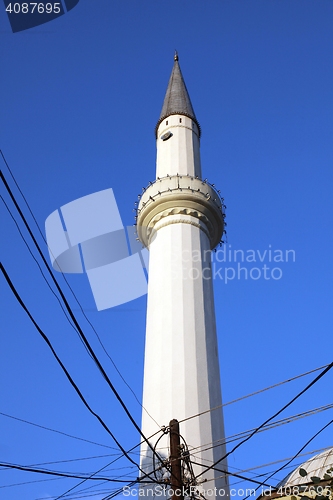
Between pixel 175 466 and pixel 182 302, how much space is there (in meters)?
7.68

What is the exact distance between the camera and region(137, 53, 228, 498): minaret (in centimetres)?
1384

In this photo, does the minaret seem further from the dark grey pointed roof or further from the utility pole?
the utility pole

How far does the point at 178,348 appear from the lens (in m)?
15.2

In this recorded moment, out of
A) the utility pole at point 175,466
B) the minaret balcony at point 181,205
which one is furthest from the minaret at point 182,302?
the utility pole at point 175,466

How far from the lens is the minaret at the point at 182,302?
13.8 m

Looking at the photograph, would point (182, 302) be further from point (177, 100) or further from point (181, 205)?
point (177, 100)

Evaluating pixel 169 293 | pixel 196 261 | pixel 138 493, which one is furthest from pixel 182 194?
pixel 138 493

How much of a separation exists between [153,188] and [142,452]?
858 centimetres

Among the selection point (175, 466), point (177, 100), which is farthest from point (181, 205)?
point (175, 466)

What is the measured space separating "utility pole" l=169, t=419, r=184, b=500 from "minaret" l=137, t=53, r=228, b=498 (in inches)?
97.2

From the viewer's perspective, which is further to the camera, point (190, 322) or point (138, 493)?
point (190, 322)

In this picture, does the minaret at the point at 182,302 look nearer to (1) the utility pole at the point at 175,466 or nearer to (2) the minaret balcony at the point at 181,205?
(2) the minaret balcony at the point at 181,205

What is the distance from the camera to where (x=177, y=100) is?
23.2 metres

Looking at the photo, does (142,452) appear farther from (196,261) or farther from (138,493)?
(196,261)
